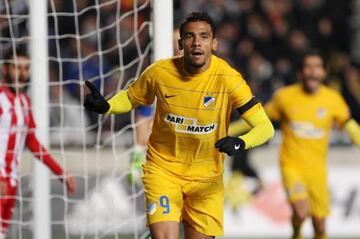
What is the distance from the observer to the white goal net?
9797mm

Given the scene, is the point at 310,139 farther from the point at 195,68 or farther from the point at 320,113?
the point at 195,68

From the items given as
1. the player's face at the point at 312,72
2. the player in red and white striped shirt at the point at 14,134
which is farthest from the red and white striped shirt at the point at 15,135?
the player's face at the point at 312,72

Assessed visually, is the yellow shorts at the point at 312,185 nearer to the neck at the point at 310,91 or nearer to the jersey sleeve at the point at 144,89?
the neck at the point at 310,91

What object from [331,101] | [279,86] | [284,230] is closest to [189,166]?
[331,101]

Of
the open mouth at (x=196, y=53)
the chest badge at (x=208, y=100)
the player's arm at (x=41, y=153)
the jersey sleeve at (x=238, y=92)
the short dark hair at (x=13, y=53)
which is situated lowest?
the player's arm at (x=41, y=153)

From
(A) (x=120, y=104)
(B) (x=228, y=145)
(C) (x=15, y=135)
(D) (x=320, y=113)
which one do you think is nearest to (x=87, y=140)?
(D) (x=320, y=113)

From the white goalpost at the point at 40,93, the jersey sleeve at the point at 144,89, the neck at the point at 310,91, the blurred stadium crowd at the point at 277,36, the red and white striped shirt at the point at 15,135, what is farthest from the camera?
the blurred stadium crowd at the point at 277,36

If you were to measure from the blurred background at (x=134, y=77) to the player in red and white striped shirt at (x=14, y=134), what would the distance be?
396 millimetres

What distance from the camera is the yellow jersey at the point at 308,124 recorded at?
10.3m

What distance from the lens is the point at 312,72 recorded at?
10242 mm

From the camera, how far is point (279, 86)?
560 inches

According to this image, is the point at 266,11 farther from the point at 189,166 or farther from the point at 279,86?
the point at 189,166

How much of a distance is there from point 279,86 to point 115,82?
3020mm

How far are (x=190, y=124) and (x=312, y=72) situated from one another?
3.71m
